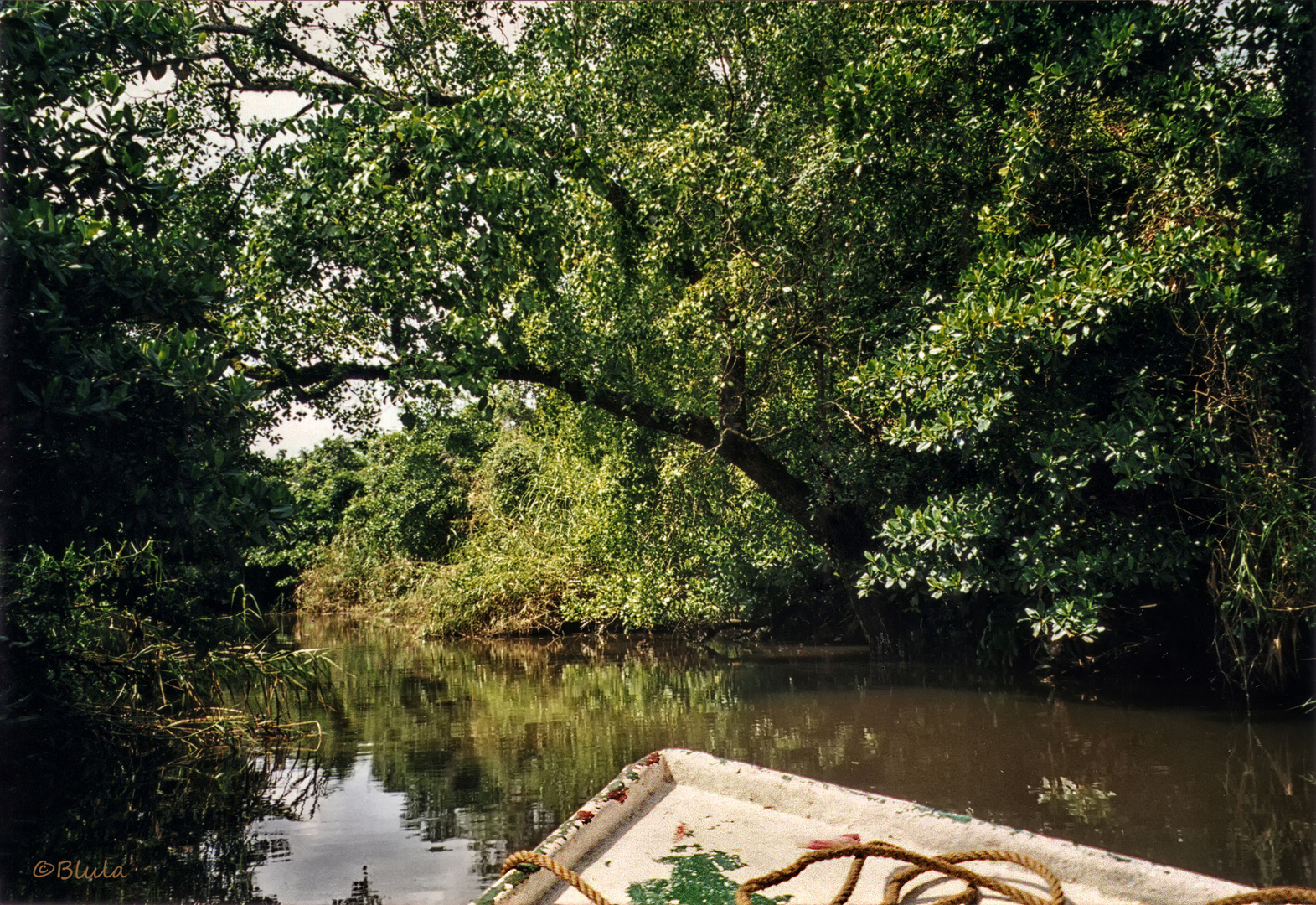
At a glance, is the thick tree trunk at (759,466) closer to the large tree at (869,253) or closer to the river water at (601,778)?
the large tree at (869,253)

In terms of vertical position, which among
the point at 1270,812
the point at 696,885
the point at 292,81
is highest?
the point at 292,81

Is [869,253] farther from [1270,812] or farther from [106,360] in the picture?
[106,360]

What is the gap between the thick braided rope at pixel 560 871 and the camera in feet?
8.11

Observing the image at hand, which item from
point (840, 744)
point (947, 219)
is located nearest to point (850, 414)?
point (947, 219)

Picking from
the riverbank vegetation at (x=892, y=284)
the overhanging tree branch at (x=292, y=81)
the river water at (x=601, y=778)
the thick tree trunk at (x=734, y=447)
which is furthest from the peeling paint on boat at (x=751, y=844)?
the overhanging tree branch at (x=292, y=81)

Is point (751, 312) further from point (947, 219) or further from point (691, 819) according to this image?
point (691, 819)

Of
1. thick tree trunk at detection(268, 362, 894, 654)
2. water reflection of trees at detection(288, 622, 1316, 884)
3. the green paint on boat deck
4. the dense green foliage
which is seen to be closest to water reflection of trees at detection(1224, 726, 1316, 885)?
water reflection of trees at detection(288, 622, 1316, 884)

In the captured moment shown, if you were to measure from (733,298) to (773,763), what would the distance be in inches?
175

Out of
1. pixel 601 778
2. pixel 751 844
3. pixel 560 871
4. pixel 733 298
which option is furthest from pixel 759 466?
pixel 560 871

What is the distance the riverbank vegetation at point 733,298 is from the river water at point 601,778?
0.99 metres

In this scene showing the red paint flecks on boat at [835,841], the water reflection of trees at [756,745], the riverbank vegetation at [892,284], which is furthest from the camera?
the riverbank vegetation at [892,284]

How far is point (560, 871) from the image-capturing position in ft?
8.31

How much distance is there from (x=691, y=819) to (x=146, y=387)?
3.58 m

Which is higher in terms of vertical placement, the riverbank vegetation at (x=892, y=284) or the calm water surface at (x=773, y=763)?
the riverbank vegetation at (x=892, y=284)
